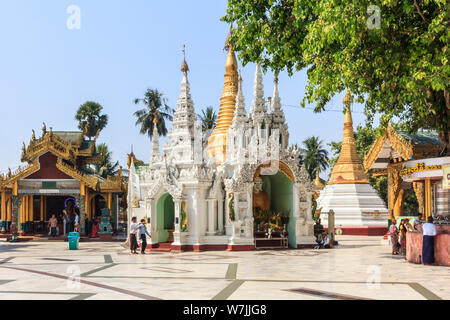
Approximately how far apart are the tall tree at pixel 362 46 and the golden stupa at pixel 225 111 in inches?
342

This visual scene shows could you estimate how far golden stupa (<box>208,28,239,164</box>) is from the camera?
24.8 meters

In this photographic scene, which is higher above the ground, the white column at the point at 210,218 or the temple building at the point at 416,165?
the temple building at the point at 416,165

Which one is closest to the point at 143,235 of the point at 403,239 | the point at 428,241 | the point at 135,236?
the point at 135,236

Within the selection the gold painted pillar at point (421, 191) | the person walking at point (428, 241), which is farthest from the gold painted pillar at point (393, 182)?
the person walking at point (428, 241)

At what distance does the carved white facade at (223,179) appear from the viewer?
70.0ft

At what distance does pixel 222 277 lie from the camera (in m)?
12.8

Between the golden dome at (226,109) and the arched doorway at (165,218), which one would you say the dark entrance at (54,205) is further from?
the golden dome at (226,109)

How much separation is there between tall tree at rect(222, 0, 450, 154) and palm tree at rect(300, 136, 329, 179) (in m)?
48.1

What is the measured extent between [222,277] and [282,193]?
448 inches

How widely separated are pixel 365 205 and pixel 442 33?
23.9 m

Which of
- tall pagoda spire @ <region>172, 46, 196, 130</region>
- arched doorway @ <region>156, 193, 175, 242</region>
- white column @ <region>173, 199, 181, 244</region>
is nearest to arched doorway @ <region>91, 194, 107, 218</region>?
arched doorway @ <region>156, 193, 175, 242</region>

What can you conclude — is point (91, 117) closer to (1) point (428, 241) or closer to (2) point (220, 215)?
(2) point (220, 215)
